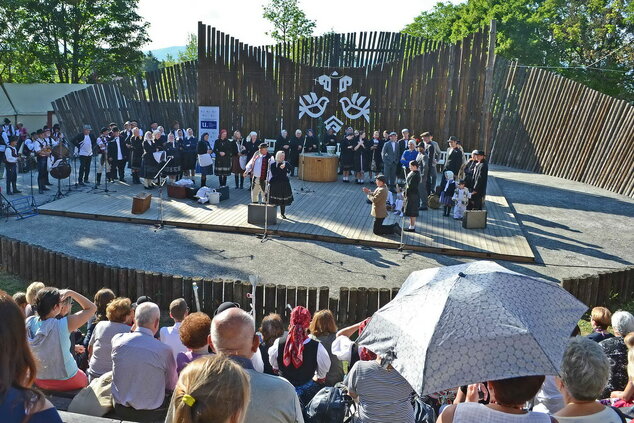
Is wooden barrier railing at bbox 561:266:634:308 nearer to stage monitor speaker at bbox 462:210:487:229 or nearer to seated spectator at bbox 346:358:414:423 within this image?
stage monitor speaker at bbox 462:210:487:229

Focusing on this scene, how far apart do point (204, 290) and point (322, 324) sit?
3.71 metres

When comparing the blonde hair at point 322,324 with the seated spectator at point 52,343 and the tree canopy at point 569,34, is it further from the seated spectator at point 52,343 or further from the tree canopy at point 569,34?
the tree canopy at point 569,34

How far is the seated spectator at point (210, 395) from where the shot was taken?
8.06ft

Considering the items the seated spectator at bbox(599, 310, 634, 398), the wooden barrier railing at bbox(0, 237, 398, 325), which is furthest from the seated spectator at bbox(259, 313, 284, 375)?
the wooden barrier railing at bbox(0, 237, 398, 325)

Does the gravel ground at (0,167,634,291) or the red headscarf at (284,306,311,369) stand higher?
the red headscarf at (284,306,311,369)

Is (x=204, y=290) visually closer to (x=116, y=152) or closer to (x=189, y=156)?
(x=189, y=156)

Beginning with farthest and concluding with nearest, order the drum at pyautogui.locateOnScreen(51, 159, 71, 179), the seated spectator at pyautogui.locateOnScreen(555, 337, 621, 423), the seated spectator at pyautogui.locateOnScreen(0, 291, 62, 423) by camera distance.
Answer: the drum at pyautogui.locateOnScreen(51, 159, 71, 179) → the seated spectator at pyautogui.locateOnScreen(555, 337, 621, 423) → the seated spectator at pyautogui.locateOnScreen(0, 291, 62, 423)

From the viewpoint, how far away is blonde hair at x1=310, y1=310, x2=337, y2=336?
6141mm

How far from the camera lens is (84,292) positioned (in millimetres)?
10227

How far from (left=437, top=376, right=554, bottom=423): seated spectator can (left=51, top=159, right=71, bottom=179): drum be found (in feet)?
50.9

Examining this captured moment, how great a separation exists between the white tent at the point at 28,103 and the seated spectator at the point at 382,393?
2556 cm

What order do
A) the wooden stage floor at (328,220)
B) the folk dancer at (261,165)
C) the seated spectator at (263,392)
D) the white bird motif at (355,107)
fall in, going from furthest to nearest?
the white bird motif at (355,107), the folk dancer at (261,165), the wooden stage floor at (328,220), the seated spectator at (263,392)

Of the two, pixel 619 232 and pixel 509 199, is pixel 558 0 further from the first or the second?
pixel 619 232

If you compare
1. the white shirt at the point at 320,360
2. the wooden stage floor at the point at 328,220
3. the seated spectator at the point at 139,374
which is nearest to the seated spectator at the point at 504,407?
the white shirt at the point at 320,360
